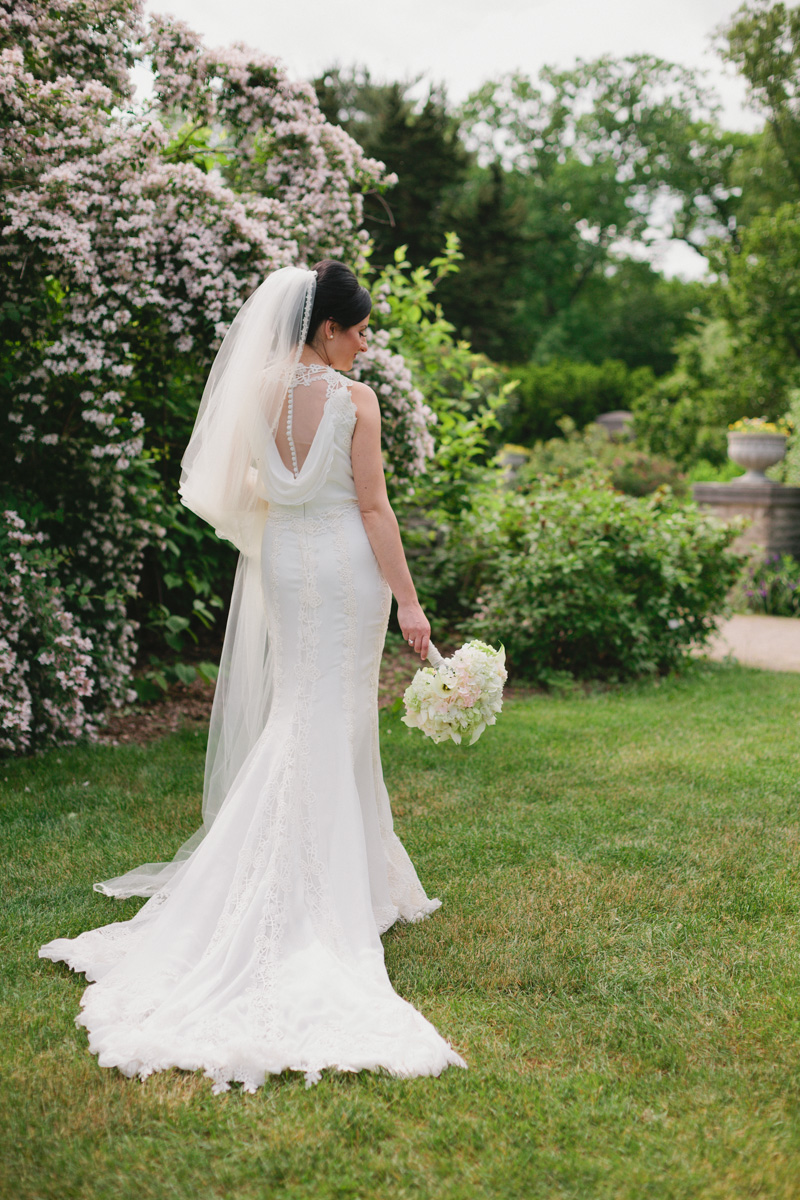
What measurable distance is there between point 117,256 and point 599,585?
13.3 ft

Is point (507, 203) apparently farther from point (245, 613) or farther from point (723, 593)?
point (245, 613)

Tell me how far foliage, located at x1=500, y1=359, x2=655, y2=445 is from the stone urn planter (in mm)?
9810

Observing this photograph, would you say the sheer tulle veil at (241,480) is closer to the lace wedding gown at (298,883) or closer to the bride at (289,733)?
the bride at (289,733)

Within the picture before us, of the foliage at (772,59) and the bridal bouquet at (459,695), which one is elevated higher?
the foliage at (772,59)

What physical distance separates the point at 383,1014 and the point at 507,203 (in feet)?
87.9

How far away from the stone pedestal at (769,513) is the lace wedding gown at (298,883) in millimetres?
9430

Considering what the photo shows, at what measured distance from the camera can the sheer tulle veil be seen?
3.02 m

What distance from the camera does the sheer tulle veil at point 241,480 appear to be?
302cm

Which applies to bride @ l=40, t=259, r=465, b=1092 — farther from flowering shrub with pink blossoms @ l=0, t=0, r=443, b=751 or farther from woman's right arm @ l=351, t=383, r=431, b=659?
flowering shrub with pink blossoms @ l=0, t=0, r=443, b=751

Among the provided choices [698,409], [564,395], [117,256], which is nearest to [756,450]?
[698,409]

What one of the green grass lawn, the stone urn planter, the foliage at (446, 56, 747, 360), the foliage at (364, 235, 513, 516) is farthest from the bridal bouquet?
the foliage at (446, 56, 747, 360)

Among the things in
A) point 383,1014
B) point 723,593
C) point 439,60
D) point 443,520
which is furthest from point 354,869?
point 439,60

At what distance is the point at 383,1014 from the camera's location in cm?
250

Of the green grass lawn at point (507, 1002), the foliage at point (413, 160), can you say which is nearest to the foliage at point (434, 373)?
the green grass lawn at point (507, 1002)
